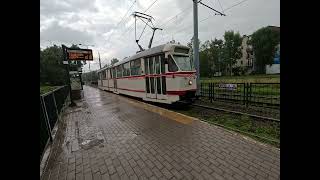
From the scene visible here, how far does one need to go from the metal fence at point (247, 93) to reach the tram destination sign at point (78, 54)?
367 inches

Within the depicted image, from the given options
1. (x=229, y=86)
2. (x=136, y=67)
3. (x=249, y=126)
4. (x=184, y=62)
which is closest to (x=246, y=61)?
(x=229, y=86)

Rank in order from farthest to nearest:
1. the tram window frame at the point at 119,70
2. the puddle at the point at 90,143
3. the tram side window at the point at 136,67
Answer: the tram window frame at the point at 119,70 → the tram side window at the point at 136,67 → the puddle at the point at 90,143

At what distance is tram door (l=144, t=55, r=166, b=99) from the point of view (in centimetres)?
1027

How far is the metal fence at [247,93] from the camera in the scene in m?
9.84

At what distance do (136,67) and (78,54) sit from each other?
4945 mm

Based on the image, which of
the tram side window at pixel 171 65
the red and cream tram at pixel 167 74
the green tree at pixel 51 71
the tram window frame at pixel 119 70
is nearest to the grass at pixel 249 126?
the red and cream tram at pixel 167 74

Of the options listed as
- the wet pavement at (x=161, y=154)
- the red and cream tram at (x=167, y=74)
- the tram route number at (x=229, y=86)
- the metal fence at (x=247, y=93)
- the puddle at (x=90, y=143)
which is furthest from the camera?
the tram route number at (x=229, y=86)

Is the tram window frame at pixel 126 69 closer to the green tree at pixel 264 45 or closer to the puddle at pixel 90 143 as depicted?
the puddle at pixel 90 143

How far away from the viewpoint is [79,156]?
176 inches

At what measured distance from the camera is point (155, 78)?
1073cm

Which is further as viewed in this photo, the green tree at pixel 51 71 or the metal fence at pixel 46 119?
the green tree at pixel 51 71
